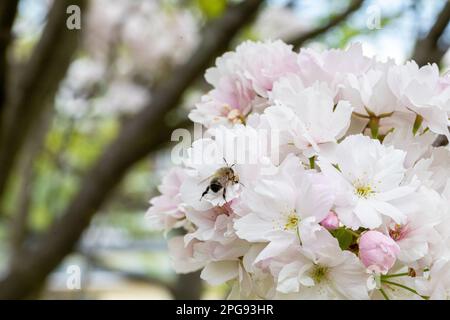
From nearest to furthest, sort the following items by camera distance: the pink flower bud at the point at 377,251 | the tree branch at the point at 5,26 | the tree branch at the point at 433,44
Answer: the pink flower bud at the point at 377,251, the tree branch at the point at 433,44, the tree branch at the point at 5,26

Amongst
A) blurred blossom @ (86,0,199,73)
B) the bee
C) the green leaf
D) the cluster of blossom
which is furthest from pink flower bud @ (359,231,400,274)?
blurred blossom @ (86,0,199,73)

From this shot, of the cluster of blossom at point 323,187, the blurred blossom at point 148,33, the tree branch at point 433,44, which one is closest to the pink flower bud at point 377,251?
the cluster of blossom at point 323,187

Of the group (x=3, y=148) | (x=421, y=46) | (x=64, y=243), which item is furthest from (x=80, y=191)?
(x=421, y=46)

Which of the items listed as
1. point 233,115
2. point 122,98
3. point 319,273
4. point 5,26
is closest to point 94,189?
point 5,26

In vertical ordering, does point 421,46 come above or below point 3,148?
below

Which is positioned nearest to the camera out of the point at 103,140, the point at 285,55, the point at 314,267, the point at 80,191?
the point at 314,267

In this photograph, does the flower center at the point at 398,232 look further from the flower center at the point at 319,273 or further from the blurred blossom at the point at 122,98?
the blurred blossom at the point at 122,98

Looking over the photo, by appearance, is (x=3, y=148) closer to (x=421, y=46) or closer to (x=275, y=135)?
(x=421, y=46)

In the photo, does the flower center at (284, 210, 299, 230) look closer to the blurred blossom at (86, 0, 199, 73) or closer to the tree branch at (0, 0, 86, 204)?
the tree branch at (0, 0, 86, 204)
